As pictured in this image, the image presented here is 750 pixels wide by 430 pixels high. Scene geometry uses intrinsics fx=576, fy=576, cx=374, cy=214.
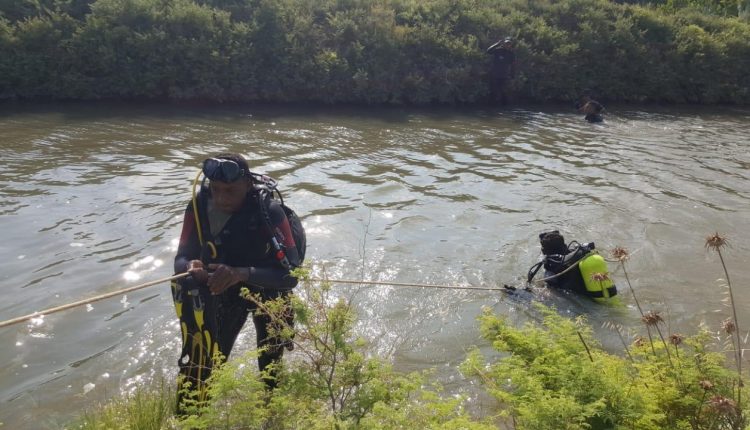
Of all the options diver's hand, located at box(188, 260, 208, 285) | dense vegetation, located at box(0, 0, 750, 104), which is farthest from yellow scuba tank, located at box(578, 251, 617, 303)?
dense vegetation, located at box(0, 0, 750, 104)

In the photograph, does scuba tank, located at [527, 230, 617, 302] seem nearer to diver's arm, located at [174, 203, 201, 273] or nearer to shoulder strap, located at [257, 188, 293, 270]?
shoulder strap, located at [257, 188, 293, 270]

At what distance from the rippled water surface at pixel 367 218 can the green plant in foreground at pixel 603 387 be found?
1488 millimetres

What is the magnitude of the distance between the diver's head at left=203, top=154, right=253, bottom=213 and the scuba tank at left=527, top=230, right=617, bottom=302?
3675mm

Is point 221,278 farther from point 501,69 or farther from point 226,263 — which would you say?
point 501,69

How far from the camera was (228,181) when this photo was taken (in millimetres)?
3762

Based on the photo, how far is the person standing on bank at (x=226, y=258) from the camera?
368 centimetres

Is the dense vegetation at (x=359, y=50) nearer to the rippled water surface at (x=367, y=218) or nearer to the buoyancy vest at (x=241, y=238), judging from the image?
the rippled water surface at (x=367, y=218)

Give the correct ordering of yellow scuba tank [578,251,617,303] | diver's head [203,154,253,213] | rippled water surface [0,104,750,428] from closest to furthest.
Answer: diver's head [203,154,253,213] → rippled water surface [0,104,750,428] → yellow scuba tank [578,251,617,303]

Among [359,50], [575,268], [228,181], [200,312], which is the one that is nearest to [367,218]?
[575,268]

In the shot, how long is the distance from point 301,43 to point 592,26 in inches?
456

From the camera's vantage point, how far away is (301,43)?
58.4 feet

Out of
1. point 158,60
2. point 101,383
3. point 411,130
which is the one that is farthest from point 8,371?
point 158,60

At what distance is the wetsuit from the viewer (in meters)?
3.70

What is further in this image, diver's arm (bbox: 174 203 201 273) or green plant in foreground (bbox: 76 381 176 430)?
diver's arm (bbox: 174 203 201 273)
